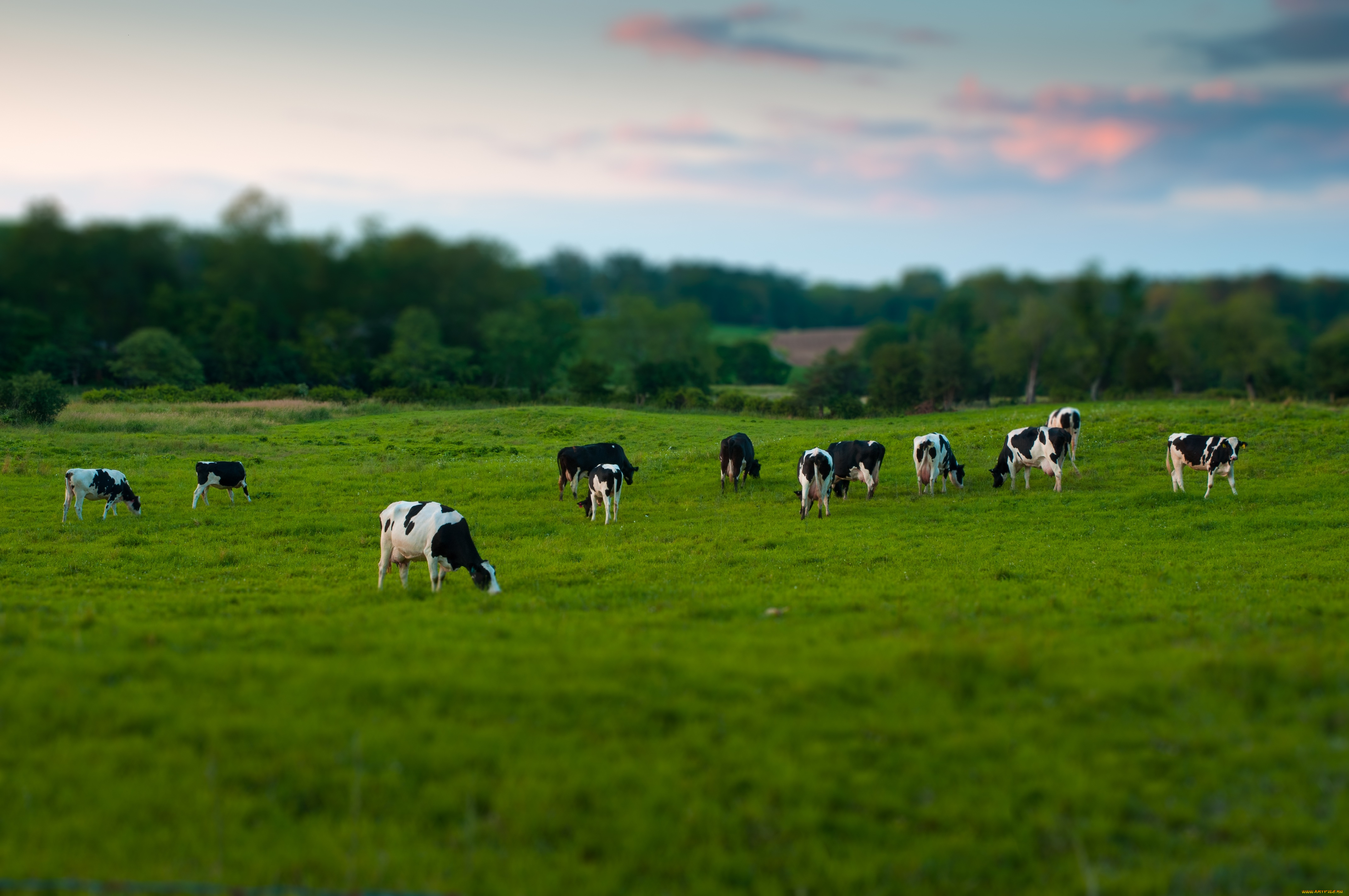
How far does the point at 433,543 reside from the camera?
14.9 meters

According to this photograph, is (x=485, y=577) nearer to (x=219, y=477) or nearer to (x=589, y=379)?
(x=219, y=477)


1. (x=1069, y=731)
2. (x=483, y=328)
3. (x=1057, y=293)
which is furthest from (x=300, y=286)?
(x=1069, y=731)

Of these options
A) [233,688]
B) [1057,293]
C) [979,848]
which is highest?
[1057,293]

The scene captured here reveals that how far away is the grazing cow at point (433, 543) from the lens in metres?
14.8

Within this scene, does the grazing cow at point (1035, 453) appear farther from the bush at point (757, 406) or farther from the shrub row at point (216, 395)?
the shrub row at point (216, 395)

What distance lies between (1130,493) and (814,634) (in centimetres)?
1823

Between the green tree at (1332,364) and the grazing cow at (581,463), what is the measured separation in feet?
263

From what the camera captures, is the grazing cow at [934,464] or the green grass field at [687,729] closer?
the green grass field at [687,729]

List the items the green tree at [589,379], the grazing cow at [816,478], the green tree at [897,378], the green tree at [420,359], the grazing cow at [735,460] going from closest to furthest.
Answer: the grazing cow at [816,478]
the grazing cow at [735,460]
the green tree at [589,379]
the green tree at [897,378]
the green tree at [420,359]

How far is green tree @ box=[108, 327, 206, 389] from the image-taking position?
235ft

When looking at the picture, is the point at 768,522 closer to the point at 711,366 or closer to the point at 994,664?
the point at 994,664

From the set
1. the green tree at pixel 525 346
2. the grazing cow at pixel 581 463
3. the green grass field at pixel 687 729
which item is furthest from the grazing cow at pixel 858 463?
the green tree at pixel 525 346

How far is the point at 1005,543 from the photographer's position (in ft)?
65.8

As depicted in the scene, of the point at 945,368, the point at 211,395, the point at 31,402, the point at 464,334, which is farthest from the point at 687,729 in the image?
the point at 464,334
